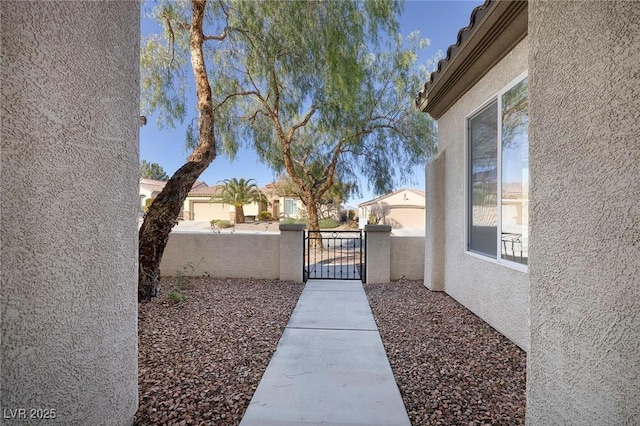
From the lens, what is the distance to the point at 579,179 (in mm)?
1649

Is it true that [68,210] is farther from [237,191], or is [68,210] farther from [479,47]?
[237,191]

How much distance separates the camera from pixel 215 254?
765 cm

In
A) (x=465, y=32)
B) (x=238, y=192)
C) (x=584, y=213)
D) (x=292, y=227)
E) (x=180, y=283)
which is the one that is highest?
(x=465, y=32)

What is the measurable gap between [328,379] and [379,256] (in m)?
4.49

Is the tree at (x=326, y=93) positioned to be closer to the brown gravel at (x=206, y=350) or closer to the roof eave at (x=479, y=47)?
the roof eave at (x=479, y=47)

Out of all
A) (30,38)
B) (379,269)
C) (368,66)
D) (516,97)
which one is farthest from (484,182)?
(368,66)

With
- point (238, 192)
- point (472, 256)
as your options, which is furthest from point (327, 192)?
point (472, 256)

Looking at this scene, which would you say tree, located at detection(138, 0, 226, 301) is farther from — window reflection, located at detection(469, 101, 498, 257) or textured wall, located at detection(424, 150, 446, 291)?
window reflection, located at detection(469, 101, 498, 257)

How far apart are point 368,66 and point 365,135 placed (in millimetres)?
2547

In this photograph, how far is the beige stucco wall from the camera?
760 cm

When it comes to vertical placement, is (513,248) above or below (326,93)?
below

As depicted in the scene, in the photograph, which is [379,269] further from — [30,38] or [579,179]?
[30,38]

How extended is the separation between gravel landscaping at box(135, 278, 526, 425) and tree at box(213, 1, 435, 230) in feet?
20.9

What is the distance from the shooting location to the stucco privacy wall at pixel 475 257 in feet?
13.2
